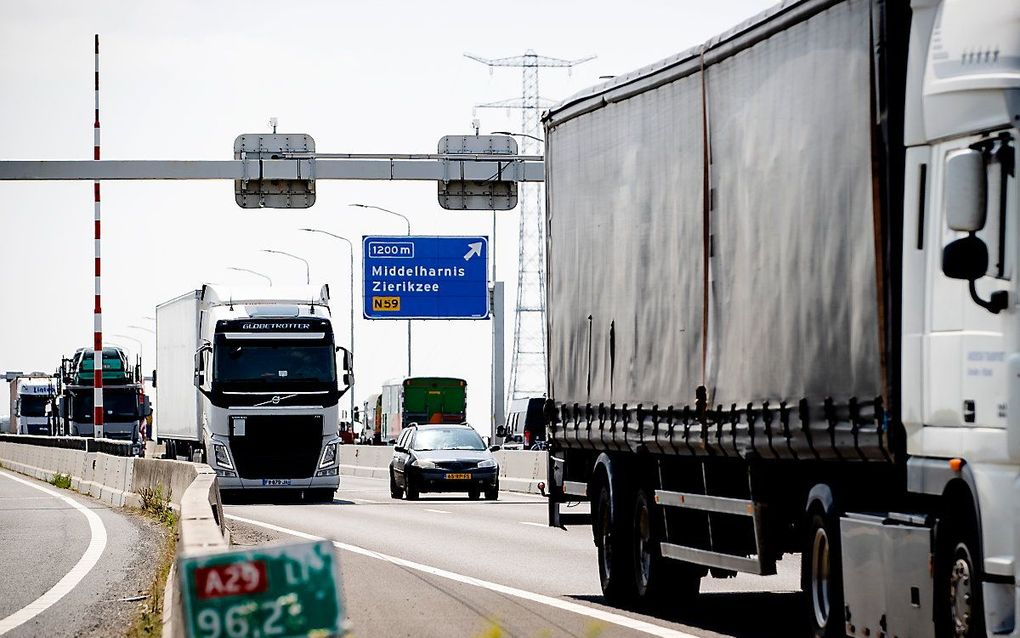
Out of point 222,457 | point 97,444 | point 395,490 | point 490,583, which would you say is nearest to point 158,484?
point 222,457

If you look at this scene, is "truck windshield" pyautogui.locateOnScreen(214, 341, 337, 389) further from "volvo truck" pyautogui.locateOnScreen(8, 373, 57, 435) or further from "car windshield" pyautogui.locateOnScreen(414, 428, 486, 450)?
"volvo truck" pyautogui.locateOnScreen(8, 373, 57, 435)

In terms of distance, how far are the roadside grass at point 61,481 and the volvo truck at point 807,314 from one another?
26.4m

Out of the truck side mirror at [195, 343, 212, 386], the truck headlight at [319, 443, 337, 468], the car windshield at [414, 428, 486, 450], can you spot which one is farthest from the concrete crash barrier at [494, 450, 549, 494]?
the truck side mirror at [195, 343, 212, 386]

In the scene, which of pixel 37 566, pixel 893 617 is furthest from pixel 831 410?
pixel 37 566

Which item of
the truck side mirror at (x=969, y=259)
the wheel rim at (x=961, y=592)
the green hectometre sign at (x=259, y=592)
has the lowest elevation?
the wheel rim at (x=961, y=592)

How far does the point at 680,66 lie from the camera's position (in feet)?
47.6

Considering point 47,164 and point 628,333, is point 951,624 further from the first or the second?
point 47,164

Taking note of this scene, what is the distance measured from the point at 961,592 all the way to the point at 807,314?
2722 mm

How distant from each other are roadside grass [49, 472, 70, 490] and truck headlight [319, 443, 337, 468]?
8005mm

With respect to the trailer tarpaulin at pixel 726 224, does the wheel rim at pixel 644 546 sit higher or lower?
lower

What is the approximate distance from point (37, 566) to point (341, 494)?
20.5 meters

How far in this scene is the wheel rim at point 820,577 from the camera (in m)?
11.4

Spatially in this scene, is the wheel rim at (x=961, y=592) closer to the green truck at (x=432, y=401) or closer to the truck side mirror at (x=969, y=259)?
the truck side mirror at (x=969, y=259)

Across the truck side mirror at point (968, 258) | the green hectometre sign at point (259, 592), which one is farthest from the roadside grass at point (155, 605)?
the green hectometre sign at point (259, 592)
